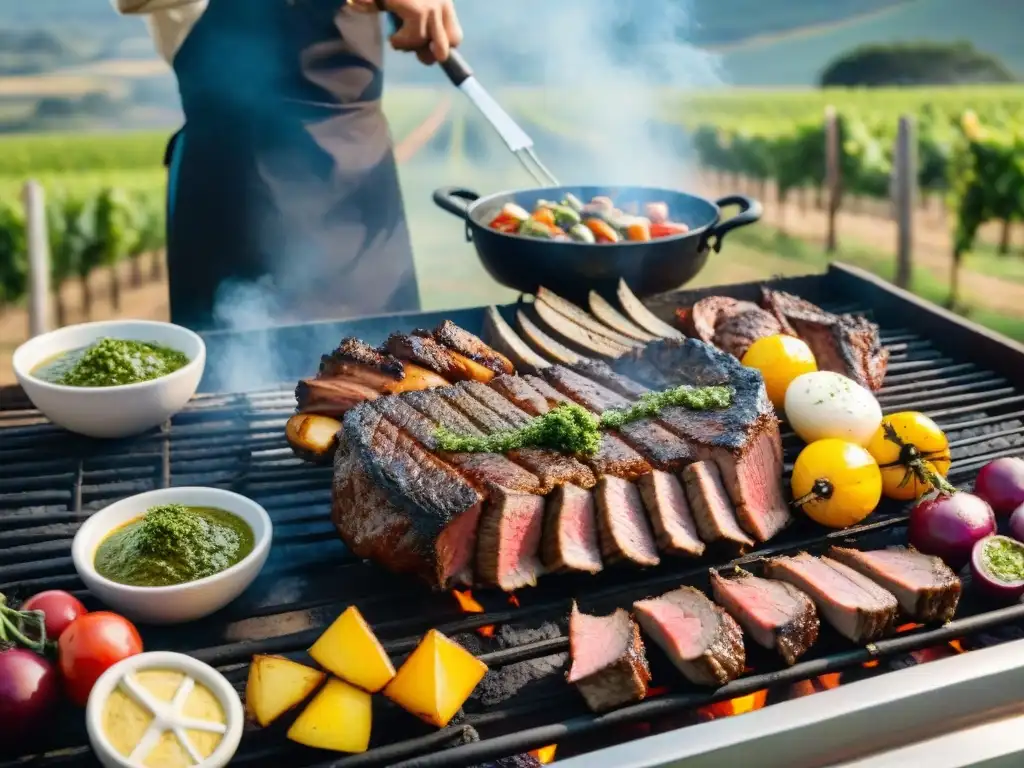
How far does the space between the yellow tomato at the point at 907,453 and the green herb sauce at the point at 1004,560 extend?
414 mm

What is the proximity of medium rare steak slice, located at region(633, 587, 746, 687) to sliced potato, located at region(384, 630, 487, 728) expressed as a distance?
0.60m

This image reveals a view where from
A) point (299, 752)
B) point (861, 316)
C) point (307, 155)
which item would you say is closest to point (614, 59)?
point (307, 155)

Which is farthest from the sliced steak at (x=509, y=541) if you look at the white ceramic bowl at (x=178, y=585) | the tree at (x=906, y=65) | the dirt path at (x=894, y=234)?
the tree at (x=906, y=65)

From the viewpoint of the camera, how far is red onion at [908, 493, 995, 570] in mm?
3365

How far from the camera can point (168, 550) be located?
9.86 ft

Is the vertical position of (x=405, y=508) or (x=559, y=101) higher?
(x=405, y=508)

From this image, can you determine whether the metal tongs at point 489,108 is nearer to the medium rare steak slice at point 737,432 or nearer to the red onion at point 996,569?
the medium rare steak slice at point 737,432

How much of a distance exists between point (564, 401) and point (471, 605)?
1.02m

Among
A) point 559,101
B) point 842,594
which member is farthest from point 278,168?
point 559,101

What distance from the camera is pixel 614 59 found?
1098 centimetres

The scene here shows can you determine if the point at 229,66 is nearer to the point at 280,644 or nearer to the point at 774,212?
the point at 280,644

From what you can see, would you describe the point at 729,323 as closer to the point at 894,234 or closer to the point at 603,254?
the point at 603,254

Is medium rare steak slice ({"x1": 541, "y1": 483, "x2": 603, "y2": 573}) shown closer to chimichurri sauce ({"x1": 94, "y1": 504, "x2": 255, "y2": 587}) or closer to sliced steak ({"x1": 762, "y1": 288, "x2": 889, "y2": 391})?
chimichurri sauce ({"x1": 94, "y1": 504, "x2": 255, "y2": 587})

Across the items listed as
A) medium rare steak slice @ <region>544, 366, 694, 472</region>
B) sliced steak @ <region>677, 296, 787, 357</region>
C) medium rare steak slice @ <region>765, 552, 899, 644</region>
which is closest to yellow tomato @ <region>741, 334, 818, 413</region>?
sliced steak @ <region>677, 296, 787, 357</region>
